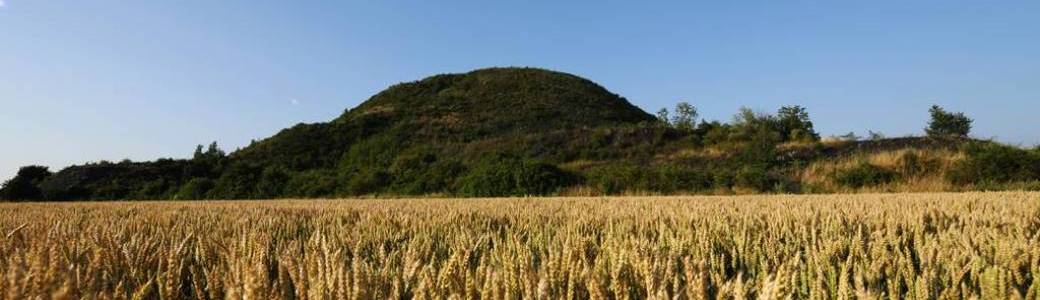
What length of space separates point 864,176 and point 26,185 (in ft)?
132

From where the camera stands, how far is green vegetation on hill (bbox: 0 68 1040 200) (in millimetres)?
22391

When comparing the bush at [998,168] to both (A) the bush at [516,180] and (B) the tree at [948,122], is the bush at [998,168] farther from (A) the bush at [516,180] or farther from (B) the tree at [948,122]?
(B) the tree at [948,122]

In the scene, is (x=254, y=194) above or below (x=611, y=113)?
below

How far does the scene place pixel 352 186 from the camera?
31.3 m

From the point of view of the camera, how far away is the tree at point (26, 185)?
116 ft

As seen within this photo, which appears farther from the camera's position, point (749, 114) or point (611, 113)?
point (611, 113)

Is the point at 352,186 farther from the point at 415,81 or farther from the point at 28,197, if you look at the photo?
the point at 415,81

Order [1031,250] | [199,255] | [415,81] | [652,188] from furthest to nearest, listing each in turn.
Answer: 1. [415,81]
2. [652,188]
3. [199,255]
4. [1031,250]

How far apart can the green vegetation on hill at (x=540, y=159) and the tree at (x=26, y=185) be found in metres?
0.08

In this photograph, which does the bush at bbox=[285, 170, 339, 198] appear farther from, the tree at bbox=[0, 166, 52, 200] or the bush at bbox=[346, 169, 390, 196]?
the tree at bbox=[0, 166, 52, 200]

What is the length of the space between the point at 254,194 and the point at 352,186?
5527 mm

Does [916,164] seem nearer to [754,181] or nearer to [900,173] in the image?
[900,173]

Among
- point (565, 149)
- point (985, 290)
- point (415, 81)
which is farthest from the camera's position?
point (415, 81)

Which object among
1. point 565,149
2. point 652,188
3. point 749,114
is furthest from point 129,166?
point 749,114
